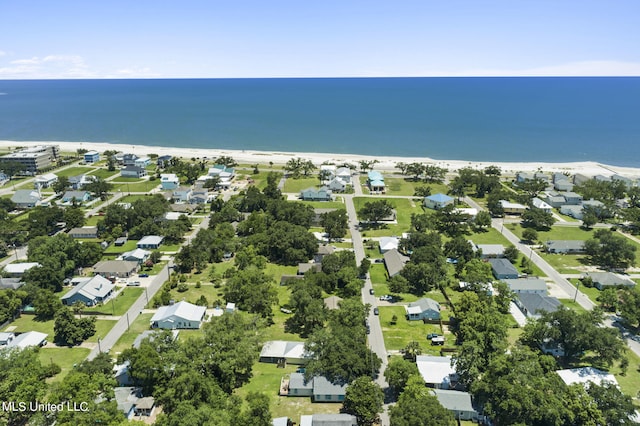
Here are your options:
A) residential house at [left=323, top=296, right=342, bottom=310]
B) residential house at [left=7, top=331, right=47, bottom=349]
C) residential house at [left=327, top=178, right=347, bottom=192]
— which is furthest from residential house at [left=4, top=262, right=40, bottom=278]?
residential house at [left=327, top=178, right=347, bottom=192]

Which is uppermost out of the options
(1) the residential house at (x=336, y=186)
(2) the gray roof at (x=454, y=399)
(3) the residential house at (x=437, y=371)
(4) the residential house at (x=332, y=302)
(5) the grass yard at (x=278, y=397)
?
(1) the residential house at (x=336, y=186)

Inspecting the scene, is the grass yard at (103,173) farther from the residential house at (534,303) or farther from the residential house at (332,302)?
the residential house at (534,303)

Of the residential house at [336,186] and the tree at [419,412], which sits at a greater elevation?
the residential house at [336,186]

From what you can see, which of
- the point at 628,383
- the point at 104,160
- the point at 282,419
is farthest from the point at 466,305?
the point at 104,160

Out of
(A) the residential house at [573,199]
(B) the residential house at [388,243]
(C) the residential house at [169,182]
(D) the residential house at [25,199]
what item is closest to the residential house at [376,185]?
(B) the residential house at [388,243]

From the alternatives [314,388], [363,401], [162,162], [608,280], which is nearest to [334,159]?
[162,162]

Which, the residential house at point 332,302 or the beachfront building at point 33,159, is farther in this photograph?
the beachfront building at point 33,159

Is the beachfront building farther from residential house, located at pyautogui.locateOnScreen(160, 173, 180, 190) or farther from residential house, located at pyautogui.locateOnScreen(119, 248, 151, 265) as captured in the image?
residential house, located at pyautogui.locateOnScreen(119, 248, 151, 265)

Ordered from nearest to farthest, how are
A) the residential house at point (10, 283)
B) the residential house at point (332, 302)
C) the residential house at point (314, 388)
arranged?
the residential house at point (314, 388)
the residential house at point (332, 302)
the residential house at point (10, 283)

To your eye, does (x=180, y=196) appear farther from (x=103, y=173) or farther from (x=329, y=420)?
(x=329, y=420)
